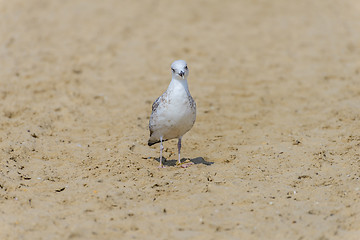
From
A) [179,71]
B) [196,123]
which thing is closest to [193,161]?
[179,71]

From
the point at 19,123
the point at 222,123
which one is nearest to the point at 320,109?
the point at 222,123

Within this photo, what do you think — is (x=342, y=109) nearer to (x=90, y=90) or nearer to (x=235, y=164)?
(x=235, y=164)

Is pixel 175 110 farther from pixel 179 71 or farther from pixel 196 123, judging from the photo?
pixel 196 123

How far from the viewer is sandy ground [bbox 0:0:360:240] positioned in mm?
5402

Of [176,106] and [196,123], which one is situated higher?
[176,106]

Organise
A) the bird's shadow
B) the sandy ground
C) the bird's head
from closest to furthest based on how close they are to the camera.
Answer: the sandy ground → the bird's head → the bird's shadow

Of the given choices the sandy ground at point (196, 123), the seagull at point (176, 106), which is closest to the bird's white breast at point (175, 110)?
the seagull at point (176, 106)

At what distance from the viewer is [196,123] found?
8859mm

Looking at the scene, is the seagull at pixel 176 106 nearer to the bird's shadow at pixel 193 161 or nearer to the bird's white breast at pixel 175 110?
the bird's white breast at pixel 175 110

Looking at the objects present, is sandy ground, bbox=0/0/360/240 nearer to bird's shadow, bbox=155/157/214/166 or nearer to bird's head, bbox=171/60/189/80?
bird's shadow, bbox=155/157/214/166

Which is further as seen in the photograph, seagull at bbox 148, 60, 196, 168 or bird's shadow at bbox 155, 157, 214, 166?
bird's shadow at bbox 155, 157, 214, 166

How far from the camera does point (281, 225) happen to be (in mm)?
5184

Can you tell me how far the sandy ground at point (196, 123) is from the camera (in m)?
5.40

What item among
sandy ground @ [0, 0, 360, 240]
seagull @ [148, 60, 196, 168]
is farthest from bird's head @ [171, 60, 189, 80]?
sandy ground @ [0, 0, 360, 240]
